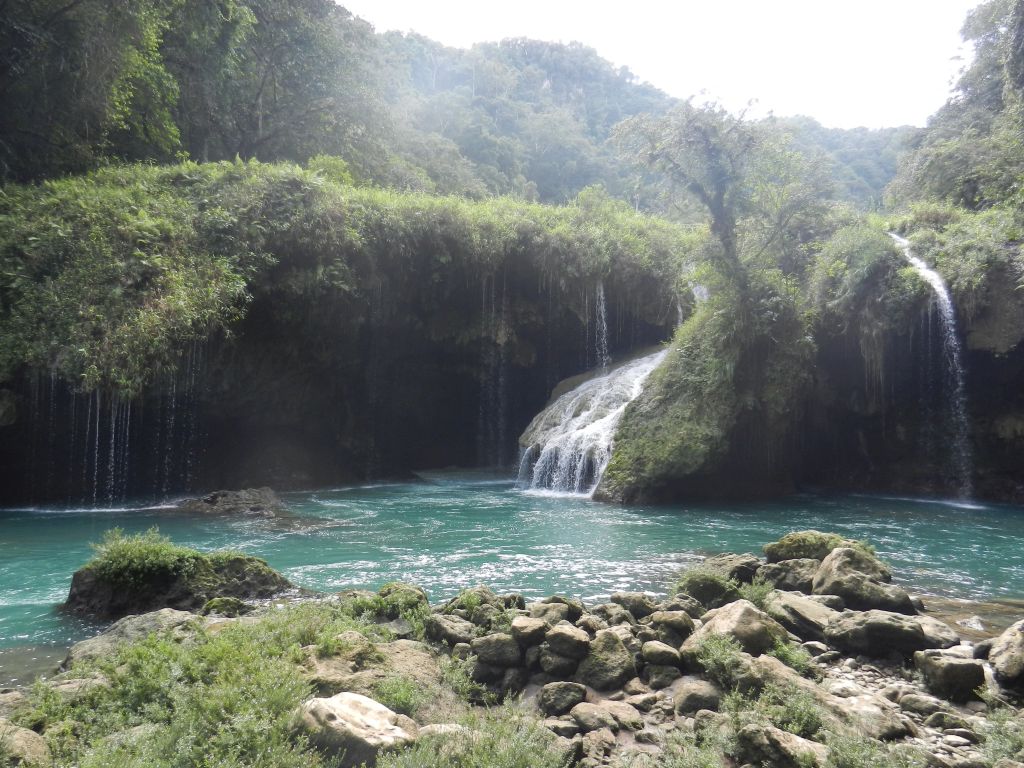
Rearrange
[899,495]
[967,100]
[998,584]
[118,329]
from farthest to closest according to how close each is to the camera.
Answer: [967,100], [899,495], [118,329], [998,584]

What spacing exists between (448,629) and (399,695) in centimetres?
132

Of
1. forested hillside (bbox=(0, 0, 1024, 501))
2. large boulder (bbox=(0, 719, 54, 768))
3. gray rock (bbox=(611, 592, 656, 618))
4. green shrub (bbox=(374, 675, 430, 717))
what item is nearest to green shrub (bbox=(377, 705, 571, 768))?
green shrub (bbox=(374, 675, 430, 717))

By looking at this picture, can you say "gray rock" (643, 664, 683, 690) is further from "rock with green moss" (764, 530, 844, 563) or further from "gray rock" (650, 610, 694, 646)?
"rock with green moss" (764, 530, 844, 563)

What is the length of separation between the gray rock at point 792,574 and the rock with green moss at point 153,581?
551 centimetres

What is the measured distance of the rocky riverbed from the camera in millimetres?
3941

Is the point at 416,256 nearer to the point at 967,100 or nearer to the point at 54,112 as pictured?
the point at 54,112

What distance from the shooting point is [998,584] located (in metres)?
8.48

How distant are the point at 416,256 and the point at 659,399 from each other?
879 centimetres

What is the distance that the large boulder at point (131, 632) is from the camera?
5.26m

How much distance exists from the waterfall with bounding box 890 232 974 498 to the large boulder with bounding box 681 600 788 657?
14797mm

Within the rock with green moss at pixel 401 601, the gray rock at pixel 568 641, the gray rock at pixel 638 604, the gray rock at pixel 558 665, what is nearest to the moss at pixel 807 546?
the gray rock at pixel 638 604

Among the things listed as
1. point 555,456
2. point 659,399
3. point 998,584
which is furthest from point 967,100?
point 998,584

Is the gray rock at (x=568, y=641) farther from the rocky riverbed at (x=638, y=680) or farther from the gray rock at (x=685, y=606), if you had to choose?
the gray rock at (x=685, y=606)

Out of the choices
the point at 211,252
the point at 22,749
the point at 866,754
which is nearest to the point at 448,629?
the point at 22,749
